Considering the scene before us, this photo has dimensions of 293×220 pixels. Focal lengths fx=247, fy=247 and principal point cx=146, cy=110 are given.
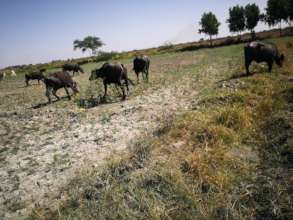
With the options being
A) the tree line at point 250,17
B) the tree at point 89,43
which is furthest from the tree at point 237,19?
the tree at point 89,43

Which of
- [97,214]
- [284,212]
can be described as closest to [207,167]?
[284,212]

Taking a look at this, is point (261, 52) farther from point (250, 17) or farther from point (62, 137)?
point (250, 17)

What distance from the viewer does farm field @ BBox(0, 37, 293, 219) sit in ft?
11.8

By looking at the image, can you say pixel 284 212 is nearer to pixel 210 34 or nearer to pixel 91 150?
pixel 91 150

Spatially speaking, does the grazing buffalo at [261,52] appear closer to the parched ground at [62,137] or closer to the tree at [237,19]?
the parched ground at [62,137]

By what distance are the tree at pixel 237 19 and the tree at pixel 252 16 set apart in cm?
106

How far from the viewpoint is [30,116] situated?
33.6 feet

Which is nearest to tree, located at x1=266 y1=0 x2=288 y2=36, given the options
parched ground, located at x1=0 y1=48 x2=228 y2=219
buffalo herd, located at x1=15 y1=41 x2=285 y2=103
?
buffalo herd, located at x1=15 y1=41 x2=285 y2=103

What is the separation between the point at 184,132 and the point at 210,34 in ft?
192

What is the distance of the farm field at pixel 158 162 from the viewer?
11.8 feet

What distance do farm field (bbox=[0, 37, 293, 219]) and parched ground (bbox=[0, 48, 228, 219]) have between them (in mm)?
28

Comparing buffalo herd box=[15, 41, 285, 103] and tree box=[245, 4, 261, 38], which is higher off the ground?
tree box=[245, 4, 261, 38]

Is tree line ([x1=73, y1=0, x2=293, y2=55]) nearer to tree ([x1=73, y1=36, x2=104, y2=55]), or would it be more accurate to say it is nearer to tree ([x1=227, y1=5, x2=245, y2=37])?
tree ([x1=227, y1=5, x2=245, y2=37])

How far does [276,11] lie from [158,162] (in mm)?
60078
